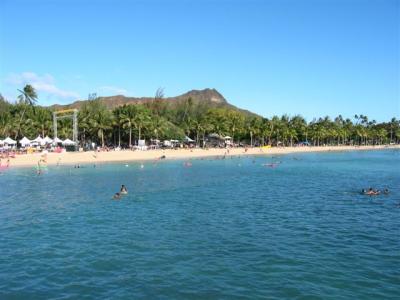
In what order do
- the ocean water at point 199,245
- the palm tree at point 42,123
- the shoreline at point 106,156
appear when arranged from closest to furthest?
the ocean water at point 199,245 < the shoreline at point 106,156 < the palm tree at point 42,123

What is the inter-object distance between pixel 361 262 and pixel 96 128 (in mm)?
79657

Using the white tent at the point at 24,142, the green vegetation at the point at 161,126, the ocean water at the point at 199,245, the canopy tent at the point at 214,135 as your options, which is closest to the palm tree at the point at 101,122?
the green vegetation at the point at 161,126

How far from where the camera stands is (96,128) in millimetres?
90062

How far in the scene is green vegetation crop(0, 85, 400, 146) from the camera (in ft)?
285

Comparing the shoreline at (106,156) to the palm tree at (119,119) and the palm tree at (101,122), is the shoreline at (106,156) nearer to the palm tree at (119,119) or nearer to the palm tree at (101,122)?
the palm tree at (119,119)

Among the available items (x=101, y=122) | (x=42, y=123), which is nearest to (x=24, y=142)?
(x=42, y=123)

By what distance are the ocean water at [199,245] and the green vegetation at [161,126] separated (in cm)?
5528

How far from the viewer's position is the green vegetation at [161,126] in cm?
8696

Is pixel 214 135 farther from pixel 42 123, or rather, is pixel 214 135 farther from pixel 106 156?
pixel 106 156

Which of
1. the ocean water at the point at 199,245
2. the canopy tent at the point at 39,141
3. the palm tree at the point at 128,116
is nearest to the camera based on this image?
the ocean water at the point at 199,245

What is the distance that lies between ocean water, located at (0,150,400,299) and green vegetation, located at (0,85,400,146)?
5528 centimetres

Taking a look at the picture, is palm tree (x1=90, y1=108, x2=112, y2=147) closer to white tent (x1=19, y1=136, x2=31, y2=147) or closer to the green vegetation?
the green vegetation

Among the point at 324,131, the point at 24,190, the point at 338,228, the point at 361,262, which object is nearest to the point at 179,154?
the point at 24,190

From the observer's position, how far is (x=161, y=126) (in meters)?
102
